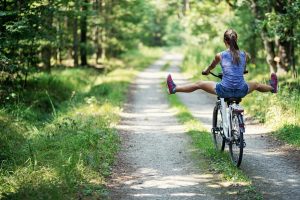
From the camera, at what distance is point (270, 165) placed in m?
8.11

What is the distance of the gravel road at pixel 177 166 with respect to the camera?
670 cm

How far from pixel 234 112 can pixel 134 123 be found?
5.84 m

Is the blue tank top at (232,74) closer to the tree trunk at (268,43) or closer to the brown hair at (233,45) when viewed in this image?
the brown hair at (233,45)

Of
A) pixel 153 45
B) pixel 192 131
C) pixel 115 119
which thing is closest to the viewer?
pixel 192 131

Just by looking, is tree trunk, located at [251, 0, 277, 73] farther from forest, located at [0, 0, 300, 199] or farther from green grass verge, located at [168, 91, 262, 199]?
green grass verge, located at [168, 91, 262, 199]

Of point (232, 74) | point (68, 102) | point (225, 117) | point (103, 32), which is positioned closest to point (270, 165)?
point (225, 117)

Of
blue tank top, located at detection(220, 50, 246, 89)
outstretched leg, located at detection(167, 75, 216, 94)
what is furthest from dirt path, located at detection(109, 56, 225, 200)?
blue tank top, located at detection(220, 50, 246, 89)

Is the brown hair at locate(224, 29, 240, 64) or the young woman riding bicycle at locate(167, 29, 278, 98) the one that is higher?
the brown hair at locate(224, 29, 240, 64)

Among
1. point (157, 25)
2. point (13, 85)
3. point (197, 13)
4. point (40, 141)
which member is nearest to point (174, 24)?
point (157, 25)

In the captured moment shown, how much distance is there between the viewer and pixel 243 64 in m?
7.66

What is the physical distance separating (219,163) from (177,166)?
81 centimetres

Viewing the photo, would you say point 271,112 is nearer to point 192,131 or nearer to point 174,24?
point 192,131

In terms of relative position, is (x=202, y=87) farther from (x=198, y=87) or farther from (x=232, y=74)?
(x=232, y=74)

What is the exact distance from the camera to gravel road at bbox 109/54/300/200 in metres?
6.70
